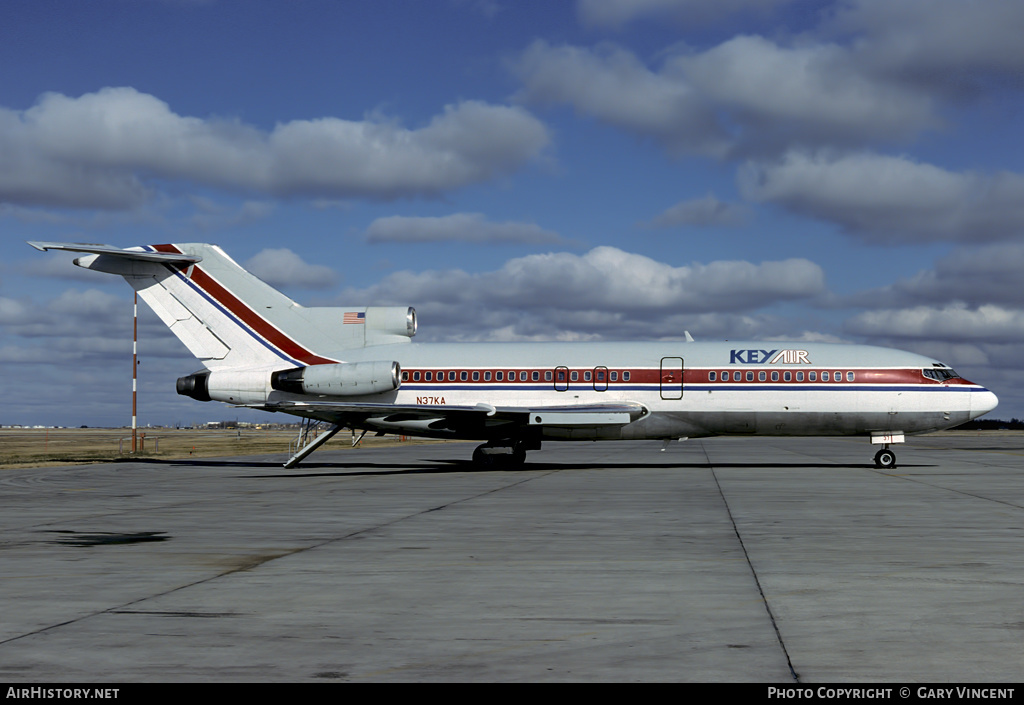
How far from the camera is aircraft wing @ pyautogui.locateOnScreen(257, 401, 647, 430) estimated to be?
30.0m

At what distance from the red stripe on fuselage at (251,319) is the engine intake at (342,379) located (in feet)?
2.56

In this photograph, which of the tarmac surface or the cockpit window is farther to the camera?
the cockpit window

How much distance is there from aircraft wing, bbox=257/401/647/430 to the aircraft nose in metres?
11.0

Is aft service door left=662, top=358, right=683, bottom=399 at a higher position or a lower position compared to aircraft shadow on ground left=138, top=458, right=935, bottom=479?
higher

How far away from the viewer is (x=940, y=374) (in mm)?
31672

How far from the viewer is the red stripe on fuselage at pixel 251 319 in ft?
109

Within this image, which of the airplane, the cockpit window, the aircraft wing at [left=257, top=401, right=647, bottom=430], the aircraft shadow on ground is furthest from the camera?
the aircraft shadow on ground

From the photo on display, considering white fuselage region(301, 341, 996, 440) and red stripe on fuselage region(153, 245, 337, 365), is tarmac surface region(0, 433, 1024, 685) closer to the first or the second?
white fuselage region(301, 341, 996, 440)

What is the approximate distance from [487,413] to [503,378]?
241 centimetres

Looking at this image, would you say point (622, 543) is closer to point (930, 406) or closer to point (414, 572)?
point (414, 572)

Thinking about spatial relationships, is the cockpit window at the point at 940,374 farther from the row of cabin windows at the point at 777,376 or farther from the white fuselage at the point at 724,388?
the row of cabin windows at the point at 777,376

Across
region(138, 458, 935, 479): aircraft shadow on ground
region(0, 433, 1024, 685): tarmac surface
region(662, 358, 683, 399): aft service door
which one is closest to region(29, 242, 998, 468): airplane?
region(662, 358, 683, 399): aft service door
